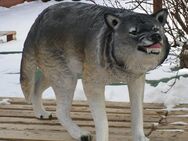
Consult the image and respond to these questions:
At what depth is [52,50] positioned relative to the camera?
2.91 metres

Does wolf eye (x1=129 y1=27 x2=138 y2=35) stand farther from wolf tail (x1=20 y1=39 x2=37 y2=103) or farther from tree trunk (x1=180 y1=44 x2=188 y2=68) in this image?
tree trunk (x1=180 y1=44 x2=188 y2=68)

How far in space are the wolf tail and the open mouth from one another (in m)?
1.02

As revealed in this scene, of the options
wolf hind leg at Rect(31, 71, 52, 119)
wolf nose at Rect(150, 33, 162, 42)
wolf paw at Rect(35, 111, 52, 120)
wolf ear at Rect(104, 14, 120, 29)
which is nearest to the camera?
wolf nose at Rect(150, 33, 162, 42)

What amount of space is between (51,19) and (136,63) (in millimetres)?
841

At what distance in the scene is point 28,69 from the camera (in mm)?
3207

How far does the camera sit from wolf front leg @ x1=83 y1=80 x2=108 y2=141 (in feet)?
8.59

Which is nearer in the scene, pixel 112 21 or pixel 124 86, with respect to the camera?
pixel 112 21

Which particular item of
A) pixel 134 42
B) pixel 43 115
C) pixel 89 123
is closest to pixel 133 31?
pixel 134 42

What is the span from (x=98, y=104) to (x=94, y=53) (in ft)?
0.94

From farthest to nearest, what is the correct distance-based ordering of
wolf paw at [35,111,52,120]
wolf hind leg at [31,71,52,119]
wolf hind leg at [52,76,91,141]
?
1. wolf paw at [35,111,52,120]
2. wolf hind leg at [31,71,52,119]
3. wolf hind leg at [52,76,91,141]

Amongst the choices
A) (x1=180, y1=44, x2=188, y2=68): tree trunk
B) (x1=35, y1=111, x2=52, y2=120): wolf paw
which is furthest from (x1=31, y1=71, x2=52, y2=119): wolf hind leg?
(x1=180, y1=44, x2=188, y2=68): tree trunk

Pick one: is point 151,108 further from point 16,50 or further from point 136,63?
point 16,50

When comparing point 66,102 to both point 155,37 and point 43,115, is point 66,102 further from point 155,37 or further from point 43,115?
point 155,37

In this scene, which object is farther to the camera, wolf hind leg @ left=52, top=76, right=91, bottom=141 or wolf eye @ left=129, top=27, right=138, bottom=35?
wolf hind leg @ left=52, top=76, right=91, bottom=141
